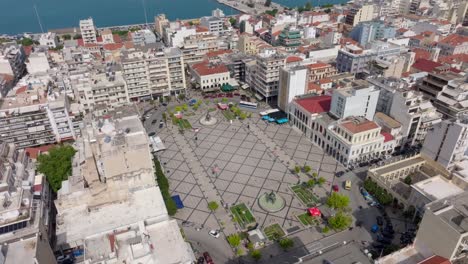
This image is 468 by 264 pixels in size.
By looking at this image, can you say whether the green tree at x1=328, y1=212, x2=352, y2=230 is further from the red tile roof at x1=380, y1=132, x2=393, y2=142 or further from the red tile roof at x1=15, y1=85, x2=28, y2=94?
the red tile roof at x1=15, y1=85, x2=28, y2=94

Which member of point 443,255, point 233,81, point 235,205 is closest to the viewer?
point 443,255

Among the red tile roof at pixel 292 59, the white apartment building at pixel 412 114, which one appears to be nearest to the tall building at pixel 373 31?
the red tile roof at pixel 292 59

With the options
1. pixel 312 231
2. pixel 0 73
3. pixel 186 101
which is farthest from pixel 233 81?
pixel 0 73

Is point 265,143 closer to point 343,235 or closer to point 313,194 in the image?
point 313,194

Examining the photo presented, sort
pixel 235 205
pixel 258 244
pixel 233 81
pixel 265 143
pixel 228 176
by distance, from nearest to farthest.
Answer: pixel 258 244, pixel 235 205, pixel 228 176, pixel 265 143, pixel 233 81

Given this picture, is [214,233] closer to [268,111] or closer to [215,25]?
[268,111]

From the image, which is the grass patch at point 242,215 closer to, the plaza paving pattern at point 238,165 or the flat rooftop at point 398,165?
the plaza paving pattern at point 238,165

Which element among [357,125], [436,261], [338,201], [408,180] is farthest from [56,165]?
[408,180]
